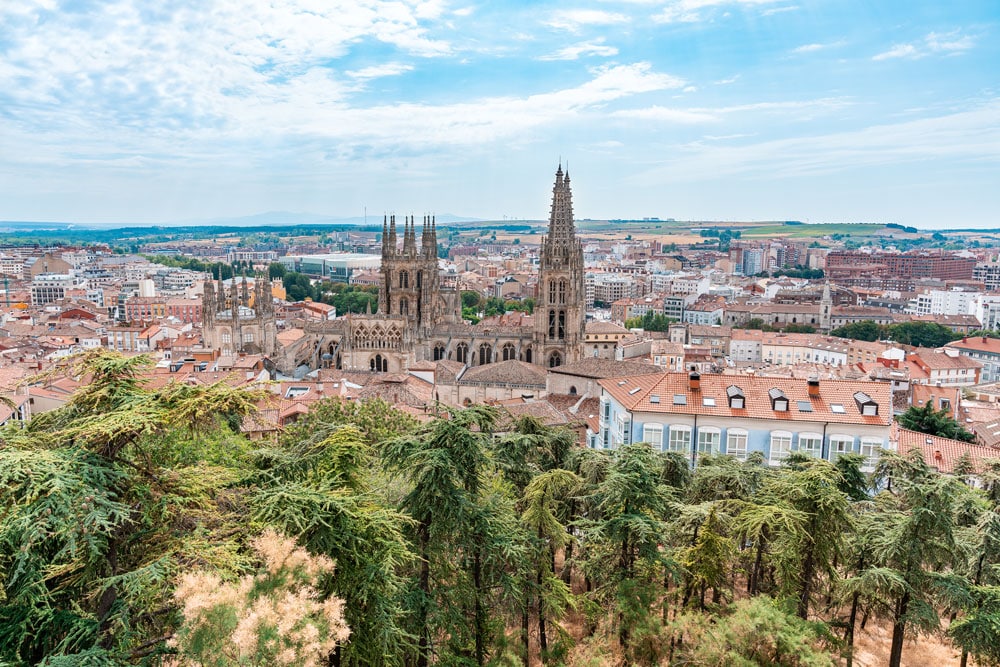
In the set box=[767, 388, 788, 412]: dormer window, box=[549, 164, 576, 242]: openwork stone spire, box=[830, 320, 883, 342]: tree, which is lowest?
box=[830, 320, 883, 342]: tree

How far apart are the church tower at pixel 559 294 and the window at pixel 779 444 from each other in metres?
40.1

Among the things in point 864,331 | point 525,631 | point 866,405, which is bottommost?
point 864,331

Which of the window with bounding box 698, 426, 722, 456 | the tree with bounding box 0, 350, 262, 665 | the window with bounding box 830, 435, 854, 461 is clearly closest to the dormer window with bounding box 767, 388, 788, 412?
the window with bounding box 830, 435, 854, 461

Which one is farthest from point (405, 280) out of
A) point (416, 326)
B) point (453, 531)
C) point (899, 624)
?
point (899, 624)

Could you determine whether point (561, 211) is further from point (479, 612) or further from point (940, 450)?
point (479, 612)

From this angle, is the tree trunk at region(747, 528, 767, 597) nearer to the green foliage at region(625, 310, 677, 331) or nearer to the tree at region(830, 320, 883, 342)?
the tree at region(830, 320, 883, 342)

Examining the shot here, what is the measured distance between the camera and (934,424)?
1786 inches

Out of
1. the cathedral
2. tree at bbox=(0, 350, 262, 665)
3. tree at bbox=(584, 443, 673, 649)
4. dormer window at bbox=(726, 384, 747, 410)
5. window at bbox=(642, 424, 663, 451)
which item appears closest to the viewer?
tree at bbox=(0, 350, 262, 665)

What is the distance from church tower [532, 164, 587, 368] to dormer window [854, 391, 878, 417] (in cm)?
4100

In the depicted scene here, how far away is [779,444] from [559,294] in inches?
1662

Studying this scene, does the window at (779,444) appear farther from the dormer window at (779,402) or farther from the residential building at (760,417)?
the dormer window at (779,402)

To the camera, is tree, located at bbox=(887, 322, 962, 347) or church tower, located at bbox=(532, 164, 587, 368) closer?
church tower, located at bbox=(532, 164, 587, 368)

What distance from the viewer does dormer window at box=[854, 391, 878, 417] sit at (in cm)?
3109

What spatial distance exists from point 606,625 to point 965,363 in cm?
8001
